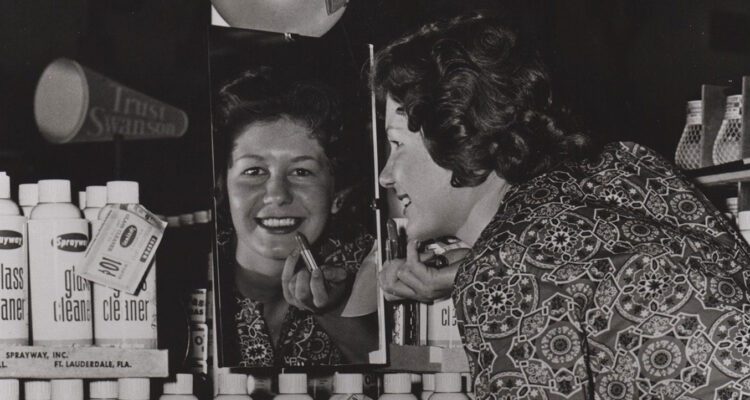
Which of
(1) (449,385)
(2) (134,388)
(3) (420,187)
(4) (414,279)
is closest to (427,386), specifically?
(1) (449,385)

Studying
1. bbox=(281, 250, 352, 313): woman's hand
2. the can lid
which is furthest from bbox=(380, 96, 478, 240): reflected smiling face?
the can lid

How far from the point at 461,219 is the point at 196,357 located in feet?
1.93

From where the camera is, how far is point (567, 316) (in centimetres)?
143

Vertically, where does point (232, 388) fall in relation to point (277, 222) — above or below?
below

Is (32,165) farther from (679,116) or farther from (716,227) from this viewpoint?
(679,116)

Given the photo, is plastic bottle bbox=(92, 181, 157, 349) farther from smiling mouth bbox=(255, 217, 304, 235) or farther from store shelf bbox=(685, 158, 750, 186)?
store shelf bbox=(685, 158, 750, 186)

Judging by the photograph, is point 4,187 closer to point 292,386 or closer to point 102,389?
point 102,389

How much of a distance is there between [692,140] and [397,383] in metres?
0.83

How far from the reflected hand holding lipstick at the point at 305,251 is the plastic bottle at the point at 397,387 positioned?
25 centimetres

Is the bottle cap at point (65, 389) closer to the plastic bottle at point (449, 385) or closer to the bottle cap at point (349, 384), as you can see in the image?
the bottle cap at point (349, 384)

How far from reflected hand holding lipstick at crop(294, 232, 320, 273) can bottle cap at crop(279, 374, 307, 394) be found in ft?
0.70

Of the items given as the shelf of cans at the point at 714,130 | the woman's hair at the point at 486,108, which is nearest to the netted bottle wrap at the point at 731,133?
the shelf of cans at the point at 714,130

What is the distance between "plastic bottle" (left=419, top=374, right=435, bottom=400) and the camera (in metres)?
2.17

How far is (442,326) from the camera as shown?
2137mm
